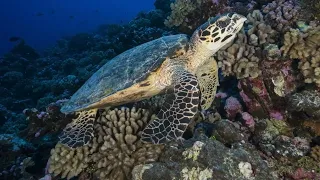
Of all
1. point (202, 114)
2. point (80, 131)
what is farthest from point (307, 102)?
point (80, 131)

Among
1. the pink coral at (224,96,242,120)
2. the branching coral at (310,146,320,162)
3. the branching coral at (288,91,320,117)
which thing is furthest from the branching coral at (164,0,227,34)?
the branching coral at (310,146,320,162)

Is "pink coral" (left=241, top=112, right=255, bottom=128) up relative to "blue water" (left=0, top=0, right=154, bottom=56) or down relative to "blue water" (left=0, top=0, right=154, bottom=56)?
down

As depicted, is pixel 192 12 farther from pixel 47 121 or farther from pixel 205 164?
pixel 205 164

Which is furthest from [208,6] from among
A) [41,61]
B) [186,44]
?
[41,61]

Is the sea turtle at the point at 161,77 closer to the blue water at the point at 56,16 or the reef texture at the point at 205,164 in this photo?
the reef texture at the point at 205,164

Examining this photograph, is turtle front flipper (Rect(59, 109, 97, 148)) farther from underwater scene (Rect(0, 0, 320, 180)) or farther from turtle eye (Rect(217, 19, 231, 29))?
turtle eye (Rect(217, 19, 231, 29))

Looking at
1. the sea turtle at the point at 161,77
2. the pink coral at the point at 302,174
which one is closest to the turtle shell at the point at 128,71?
Result: the sea turtle at the point at 161,77

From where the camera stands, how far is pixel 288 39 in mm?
3621

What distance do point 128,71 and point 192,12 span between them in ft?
10.4

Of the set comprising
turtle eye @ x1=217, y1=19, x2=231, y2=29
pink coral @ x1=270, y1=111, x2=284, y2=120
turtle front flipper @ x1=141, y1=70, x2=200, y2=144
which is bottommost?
pink coral @ x1=270, y1=111, x2=284, y2=120

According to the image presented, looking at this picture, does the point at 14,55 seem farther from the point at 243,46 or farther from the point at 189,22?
the point at 243,46

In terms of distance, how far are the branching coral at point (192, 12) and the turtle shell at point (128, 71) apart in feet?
6.66

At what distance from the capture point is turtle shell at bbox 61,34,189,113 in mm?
3838

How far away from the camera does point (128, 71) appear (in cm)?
400
